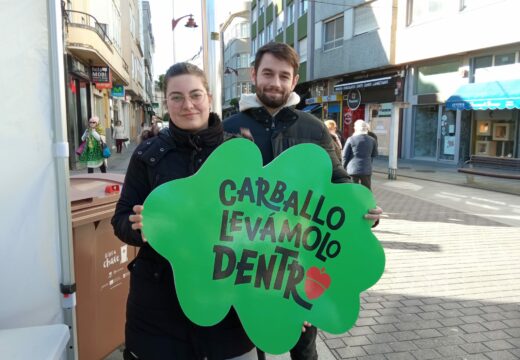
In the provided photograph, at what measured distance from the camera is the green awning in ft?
48.3

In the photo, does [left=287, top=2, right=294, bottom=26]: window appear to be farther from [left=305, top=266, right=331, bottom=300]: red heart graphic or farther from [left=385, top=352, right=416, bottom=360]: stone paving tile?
[left=305, top=266, right=331, bottom=300]: red heart graphic

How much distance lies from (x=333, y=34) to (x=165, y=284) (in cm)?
2567

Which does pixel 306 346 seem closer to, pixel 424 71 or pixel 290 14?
pixel 424 71

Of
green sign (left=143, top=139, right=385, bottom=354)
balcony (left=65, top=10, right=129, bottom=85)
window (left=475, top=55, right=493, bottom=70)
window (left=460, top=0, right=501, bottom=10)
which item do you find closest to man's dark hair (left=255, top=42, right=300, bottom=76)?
green sign (left=143, top=139, right=385, bottom=354)

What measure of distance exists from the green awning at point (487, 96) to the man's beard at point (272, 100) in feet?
49.5

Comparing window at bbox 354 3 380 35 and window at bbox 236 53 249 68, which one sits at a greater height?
window at bbox 236 53 249 68

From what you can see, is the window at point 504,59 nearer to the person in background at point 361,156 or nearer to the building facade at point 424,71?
the building facade at point 424,71

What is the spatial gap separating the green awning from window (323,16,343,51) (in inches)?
375

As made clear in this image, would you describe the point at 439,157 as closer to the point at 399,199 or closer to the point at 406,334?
the point at 399,199

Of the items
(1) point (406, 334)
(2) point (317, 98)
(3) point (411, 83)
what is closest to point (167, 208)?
(1) point (406, 334)

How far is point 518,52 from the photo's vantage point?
15219 millimetres

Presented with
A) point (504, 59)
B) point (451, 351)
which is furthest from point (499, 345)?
point (504, 59)

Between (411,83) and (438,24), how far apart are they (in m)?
3.07

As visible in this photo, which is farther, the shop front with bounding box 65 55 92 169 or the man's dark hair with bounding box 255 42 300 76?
the shop front with bounding box 65 55 92 169
